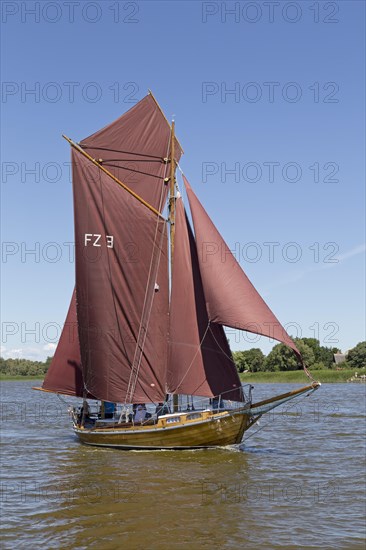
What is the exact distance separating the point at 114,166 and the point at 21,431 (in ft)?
60.6

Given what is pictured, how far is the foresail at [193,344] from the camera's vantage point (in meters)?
27.4

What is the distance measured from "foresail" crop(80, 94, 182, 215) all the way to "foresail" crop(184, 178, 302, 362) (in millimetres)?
4849

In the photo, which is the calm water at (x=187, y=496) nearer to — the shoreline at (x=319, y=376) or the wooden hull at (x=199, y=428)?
the wooden hull at (x=199, y=428)

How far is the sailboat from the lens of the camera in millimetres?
26703

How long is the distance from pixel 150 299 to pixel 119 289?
163cm

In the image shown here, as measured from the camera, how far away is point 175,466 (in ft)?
77.2

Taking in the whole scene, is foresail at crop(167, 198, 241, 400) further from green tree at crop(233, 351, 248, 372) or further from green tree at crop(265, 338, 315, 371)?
green tree at crop(233, 351, 248, 372)

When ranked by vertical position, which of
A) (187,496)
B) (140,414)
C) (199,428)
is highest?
(140,414)

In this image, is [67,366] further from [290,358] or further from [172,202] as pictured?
[290,358]

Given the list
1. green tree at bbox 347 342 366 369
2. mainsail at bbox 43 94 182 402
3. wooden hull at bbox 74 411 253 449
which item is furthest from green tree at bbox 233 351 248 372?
wooden hull at bbox 74 411 253 449

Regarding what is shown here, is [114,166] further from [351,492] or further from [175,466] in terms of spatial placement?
[351,492]

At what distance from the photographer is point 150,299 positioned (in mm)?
29812

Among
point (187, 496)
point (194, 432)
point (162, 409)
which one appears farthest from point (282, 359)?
point (187, 496)

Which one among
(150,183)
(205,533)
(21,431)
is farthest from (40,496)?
(21,431)
